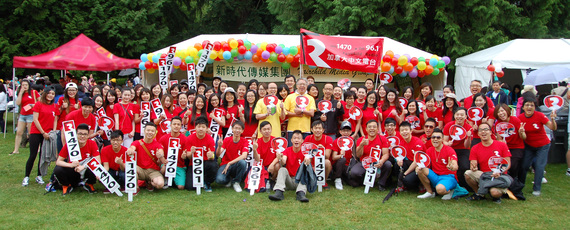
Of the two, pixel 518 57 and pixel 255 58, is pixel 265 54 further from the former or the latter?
pixel 518 57

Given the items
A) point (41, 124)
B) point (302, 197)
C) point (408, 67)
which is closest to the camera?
point (302, 197)

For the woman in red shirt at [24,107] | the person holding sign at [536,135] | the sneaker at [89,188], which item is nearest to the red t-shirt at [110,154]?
the sneaker at [89,188]

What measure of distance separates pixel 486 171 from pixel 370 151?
A: 60.1 inches

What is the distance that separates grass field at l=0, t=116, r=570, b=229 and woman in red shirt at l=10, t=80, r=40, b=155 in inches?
117

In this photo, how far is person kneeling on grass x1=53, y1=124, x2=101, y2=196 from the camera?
5641mm

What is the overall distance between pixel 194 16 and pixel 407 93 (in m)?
18.3

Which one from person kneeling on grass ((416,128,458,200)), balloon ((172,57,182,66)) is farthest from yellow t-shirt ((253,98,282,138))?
balloon ((172,57,182,66))

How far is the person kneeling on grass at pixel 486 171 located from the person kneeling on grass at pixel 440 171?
24 cm

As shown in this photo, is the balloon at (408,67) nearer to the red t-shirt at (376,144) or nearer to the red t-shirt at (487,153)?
the red t-shirt at (376,144)

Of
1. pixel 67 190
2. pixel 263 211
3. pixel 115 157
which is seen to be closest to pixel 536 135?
pixel 263 211

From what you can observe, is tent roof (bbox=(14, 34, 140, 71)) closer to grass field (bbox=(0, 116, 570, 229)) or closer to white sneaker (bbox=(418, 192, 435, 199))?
grass field (bbox=(0, 116, 570, 229))

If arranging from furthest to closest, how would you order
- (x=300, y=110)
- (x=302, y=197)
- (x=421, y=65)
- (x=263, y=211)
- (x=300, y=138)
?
(x=421, y=65) → (x=300, y=110) → (x=300, y=138) → (x=302, y=197) → (x=263, y=211)

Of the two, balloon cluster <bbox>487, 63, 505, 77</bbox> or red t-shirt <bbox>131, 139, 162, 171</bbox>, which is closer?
red t-shirt <bbox>131, 139, 162, 171</bbox>

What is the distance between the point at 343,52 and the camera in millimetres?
8898
